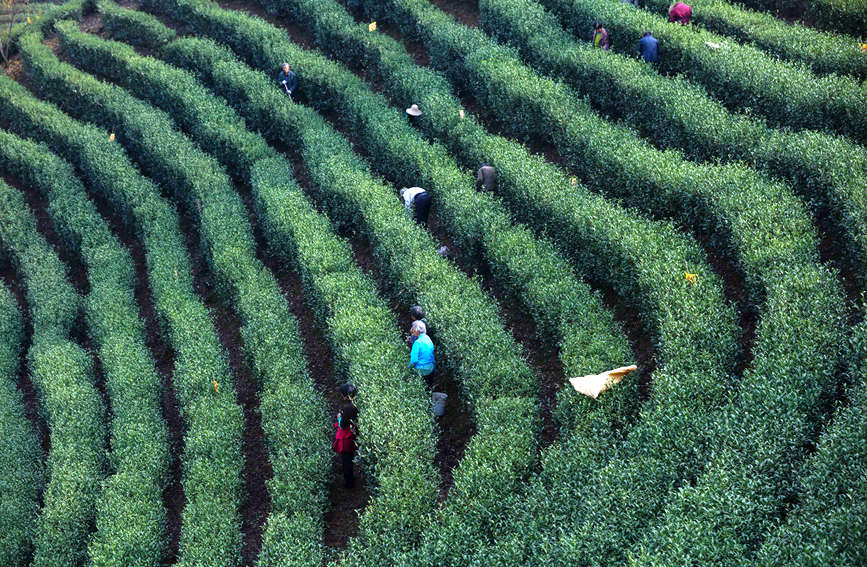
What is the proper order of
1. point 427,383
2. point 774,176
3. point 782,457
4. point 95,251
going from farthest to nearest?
point 95,251 < point 774,176 < point 427,383 < point 782,457

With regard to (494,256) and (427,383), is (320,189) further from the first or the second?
(427,383)

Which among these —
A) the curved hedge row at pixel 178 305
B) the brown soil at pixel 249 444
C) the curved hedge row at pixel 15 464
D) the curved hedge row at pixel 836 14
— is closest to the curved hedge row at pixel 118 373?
the curved hedge row at pixel 178 305

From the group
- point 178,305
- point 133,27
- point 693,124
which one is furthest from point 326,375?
point 133,27

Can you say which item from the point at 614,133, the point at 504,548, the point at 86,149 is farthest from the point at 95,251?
the point at 504,548

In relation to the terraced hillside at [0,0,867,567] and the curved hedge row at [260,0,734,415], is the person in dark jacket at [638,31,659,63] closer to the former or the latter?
the terraced hillside at [0,0,867,567]

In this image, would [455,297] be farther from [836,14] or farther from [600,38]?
[836,14]

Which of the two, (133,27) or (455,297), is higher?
(455,297)

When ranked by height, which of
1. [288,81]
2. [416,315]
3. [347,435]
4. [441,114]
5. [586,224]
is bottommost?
[347,435]

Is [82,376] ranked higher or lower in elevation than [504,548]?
lower
